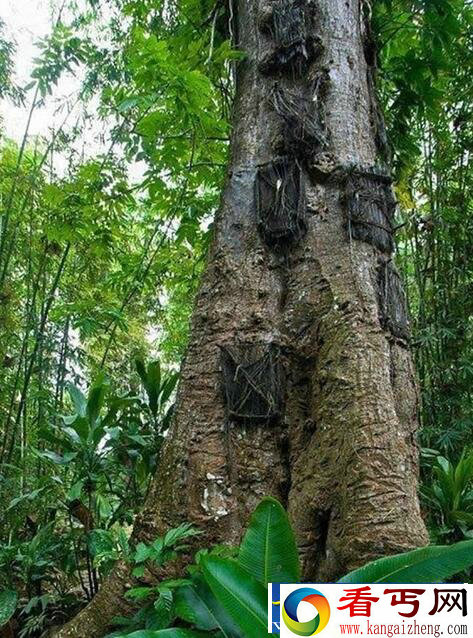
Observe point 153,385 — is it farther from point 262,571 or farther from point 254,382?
point 262,571

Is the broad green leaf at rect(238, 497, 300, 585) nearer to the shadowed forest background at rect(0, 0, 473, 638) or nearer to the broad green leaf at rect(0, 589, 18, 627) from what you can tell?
the shadowed forest background at rect(0, 0, 473, 638)

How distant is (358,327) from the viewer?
181 cm

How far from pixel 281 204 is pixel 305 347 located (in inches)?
22.4

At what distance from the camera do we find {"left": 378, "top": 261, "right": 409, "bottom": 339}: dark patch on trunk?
1.90 metres

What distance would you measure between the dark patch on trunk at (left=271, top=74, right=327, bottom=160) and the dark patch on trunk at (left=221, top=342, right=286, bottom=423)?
2.73 feet

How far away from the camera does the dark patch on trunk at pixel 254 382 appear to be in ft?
6.06

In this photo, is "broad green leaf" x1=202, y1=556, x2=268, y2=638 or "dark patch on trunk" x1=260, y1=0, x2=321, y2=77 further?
"dark patch on trunk" x1=260, y1=0, x2=321, y2=77

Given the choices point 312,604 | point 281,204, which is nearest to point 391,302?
point 281,204

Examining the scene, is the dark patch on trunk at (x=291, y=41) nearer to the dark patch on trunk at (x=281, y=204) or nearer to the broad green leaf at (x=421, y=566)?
the dark patch on trunk at (x=281, y=204)

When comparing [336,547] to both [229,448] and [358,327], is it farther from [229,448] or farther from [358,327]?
[358,327]

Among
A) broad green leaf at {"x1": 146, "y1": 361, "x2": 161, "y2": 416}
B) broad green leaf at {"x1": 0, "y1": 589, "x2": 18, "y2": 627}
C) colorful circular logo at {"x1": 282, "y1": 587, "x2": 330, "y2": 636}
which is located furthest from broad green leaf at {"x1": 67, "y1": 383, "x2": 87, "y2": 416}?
colorful circular logo at {"x1": 282, "y1": 587, "x2": 330, "y2": 636}

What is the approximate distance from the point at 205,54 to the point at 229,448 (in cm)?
212

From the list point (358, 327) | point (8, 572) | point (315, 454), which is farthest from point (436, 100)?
point (8, 572)

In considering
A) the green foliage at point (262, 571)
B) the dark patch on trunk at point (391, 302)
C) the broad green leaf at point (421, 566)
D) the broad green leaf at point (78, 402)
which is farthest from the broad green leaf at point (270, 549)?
the broad green leaf at point (78, 402)
